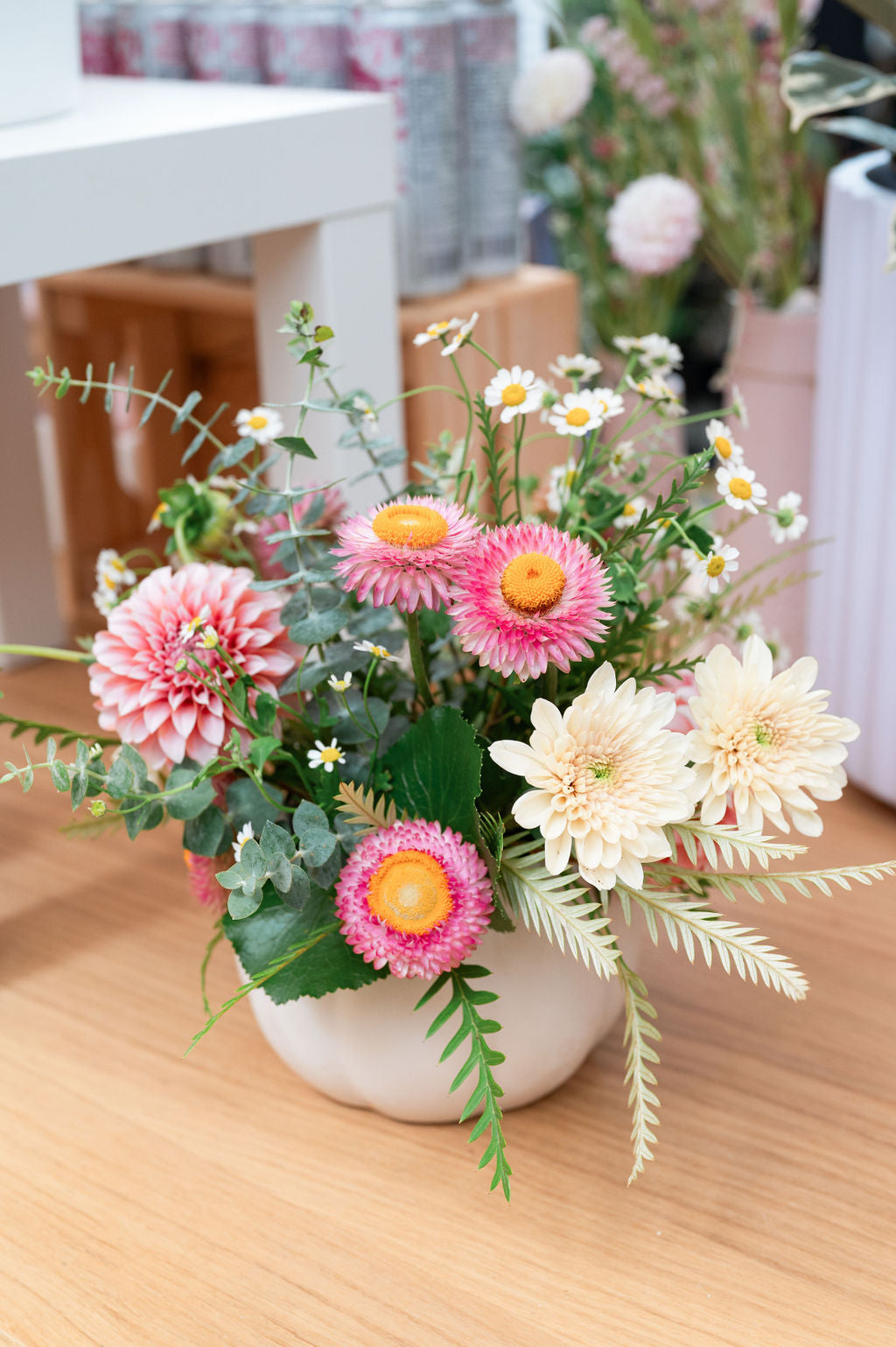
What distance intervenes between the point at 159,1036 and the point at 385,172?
0.45m

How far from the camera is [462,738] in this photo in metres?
0.44

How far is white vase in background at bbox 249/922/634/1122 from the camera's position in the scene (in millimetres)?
478

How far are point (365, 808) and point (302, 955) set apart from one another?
0.19ft

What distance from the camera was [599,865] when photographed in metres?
0.42

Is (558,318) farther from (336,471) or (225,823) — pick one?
(225,823)

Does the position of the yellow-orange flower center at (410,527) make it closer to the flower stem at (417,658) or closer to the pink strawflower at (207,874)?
the flower stem at (417,658)

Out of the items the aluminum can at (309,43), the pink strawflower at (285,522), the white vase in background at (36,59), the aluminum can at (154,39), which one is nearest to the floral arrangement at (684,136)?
the aluminum can at (309,43)

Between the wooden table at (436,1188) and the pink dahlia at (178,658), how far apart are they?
0.56 feet

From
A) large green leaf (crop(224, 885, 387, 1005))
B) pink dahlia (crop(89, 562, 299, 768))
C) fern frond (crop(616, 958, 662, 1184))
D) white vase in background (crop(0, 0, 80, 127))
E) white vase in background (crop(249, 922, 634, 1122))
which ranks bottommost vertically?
white vase in background (crop(249, 922, 634, 1122))

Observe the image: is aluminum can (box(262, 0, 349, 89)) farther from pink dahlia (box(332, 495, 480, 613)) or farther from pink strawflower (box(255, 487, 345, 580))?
pink dahlia (box(332, 495, 480, 613))

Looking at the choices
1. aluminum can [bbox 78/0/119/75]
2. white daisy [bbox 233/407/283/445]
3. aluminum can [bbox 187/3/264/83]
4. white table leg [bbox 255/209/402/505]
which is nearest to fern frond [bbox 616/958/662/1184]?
white daisy [bbox 233/407/283/445]

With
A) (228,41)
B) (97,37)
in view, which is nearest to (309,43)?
(228,41)

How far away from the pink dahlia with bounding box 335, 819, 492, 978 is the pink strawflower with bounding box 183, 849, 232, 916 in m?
0.09

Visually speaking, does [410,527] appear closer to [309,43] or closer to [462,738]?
[462,738]
